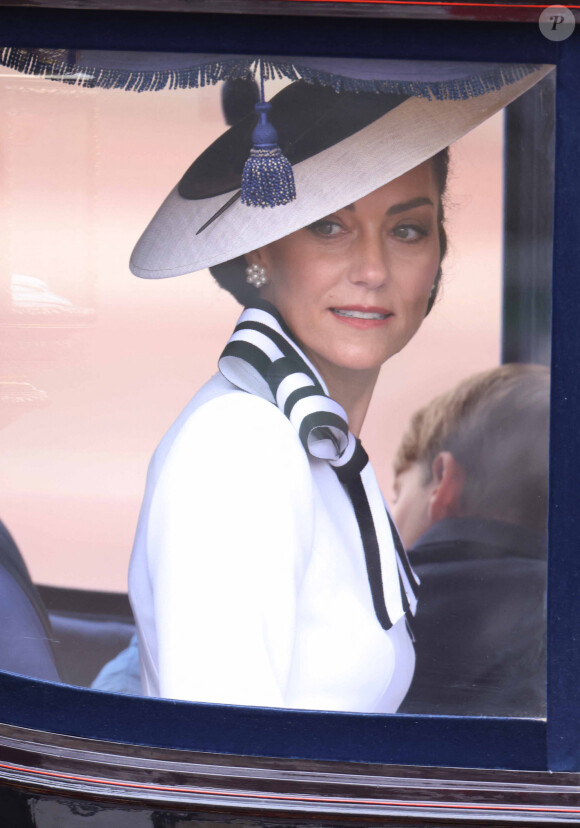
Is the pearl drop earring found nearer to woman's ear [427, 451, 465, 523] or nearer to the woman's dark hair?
the woman's dark hair

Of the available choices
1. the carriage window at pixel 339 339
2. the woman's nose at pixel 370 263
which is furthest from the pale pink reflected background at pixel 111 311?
the woman's nose at pixel 370 263

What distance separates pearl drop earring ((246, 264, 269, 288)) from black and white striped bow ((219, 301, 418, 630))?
39mm

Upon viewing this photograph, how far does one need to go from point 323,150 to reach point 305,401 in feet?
1.49

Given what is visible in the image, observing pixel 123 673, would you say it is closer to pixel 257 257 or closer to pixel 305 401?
pixel 305 401

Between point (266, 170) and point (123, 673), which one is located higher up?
point (266, 170)

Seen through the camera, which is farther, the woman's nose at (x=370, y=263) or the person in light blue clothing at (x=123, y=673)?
the person in light blue clothing at (x=123, y=673)

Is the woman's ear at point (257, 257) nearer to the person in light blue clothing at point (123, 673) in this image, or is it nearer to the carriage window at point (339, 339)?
the carriage window at point (339, 339)

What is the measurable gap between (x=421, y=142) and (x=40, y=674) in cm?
126

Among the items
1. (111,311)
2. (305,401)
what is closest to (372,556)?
(305,401)

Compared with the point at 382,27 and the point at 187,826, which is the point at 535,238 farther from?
the point at 187,826

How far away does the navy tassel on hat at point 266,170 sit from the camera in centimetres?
154

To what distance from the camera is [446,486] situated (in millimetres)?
1645

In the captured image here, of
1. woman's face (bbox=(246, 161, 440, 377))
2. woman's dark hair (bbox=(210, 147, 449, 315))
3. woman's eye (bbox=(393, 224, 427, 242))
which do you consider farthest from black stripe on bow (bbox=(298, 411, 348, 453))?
woman's eye (bbox=(393, 224, 427, 242))

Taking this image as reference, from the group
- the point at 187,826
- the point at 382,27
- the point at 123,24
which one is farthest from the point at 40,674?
the point at 382,27
